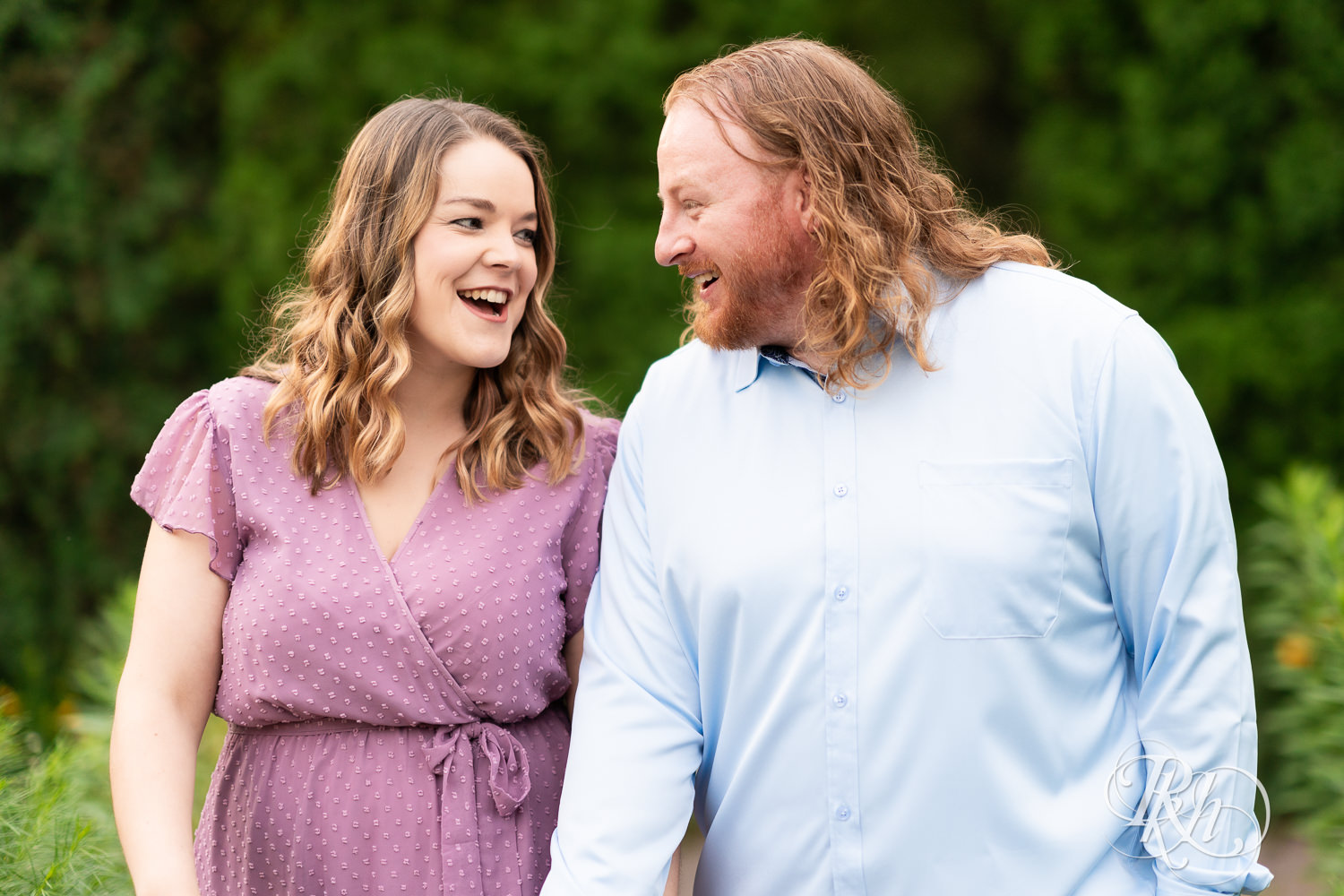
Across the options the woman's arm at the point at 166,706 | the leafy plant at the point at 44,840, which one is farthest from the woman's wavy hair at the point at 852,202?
the leafy plant at the point at 44,840

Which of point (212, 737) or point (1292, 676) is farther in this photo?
point (212, 737)

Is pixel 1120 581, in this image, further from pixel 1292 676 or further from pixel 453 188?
pixel 1292 676

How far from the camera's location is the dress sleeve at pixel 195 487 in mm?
2176

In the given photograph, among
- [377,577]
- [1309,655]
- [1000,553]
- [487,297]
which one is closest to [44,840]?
[377,577]

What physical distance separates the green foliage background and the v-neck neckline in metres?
3.13

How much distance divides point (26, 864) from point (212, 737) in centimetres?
260

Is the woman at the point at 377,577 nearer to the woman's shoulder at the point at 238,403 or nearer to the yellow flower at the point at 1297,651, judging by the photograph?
the woman's shoulder at the point at 238,403

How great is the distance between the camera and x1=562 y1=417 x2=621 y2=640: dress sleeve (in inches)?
94.5

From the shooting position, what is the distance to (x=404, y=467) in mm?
2373

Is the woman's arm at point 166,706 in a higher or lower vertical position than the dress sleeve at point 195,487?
lower

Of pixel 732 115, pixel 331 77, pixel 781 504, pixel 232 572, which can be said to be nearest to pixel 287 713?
pixel 232 572

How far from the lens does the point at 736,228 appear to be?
2.18 metres

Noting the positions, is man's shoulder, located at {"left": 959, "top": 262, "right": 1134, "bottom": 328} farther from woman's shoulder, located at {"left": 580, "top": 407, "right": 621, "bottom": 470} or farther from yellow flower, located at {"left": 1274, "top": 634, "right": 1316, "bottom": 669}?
yellow flower, located at {"left": 1274, "top": 634, "right": 1316, "bottom": 669}

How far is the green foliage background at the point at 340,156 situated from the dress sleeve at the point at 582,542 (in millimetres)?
2999
